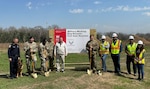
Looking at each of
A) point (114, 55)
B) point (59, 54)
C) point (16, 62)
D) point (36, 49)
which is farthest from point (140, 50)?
point (16, 62)

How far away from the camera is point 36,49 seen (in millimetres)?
14641

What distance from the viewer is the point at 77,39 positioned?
17422mm

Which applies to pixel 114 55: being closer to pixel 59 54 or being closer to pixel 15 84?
pixel 59 54

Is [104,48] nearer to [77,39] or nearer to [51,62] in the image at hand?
[77,39]

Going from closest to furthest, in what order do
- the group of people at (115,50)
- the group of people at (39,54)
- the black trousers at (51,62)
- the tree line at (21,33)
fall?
the group of people at (39,54) < the group of people at (115,50) < the black trousers at (51,62) < the tree line at (21,33)

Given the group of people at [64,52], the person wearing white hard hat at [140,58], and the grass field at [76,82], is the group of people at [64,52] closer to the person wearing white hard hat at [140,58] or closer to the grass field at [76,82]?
the person wearing white hard hat at [140,58]

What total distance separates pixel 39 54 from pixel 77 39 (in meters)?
3.20

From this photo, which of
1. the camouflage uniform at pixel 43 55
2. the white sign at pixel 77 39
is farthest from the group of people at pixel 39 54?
the white sign at pixel 77 39

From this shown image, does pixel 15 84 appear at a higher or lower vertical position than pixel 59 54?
lower

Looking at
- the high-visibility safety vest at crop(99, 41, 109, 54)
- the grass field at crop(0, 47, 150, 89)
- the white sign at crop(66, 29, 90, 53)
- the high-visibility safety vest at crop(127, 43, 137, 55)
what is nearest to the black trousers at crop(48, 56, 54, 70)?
the grass field at crop(0, 47, 150, 89)

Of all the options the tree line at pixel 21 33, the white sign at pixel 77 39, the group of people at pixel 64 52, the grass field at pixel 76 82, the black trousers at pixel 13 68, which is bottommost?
the grass field at pixel 76 82

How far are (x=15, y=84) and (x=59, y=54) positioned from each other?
10.8 ft

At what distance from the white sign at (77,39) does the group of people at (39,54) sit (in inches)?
71.2

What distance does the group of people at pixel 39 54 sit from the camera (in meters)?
14.0
